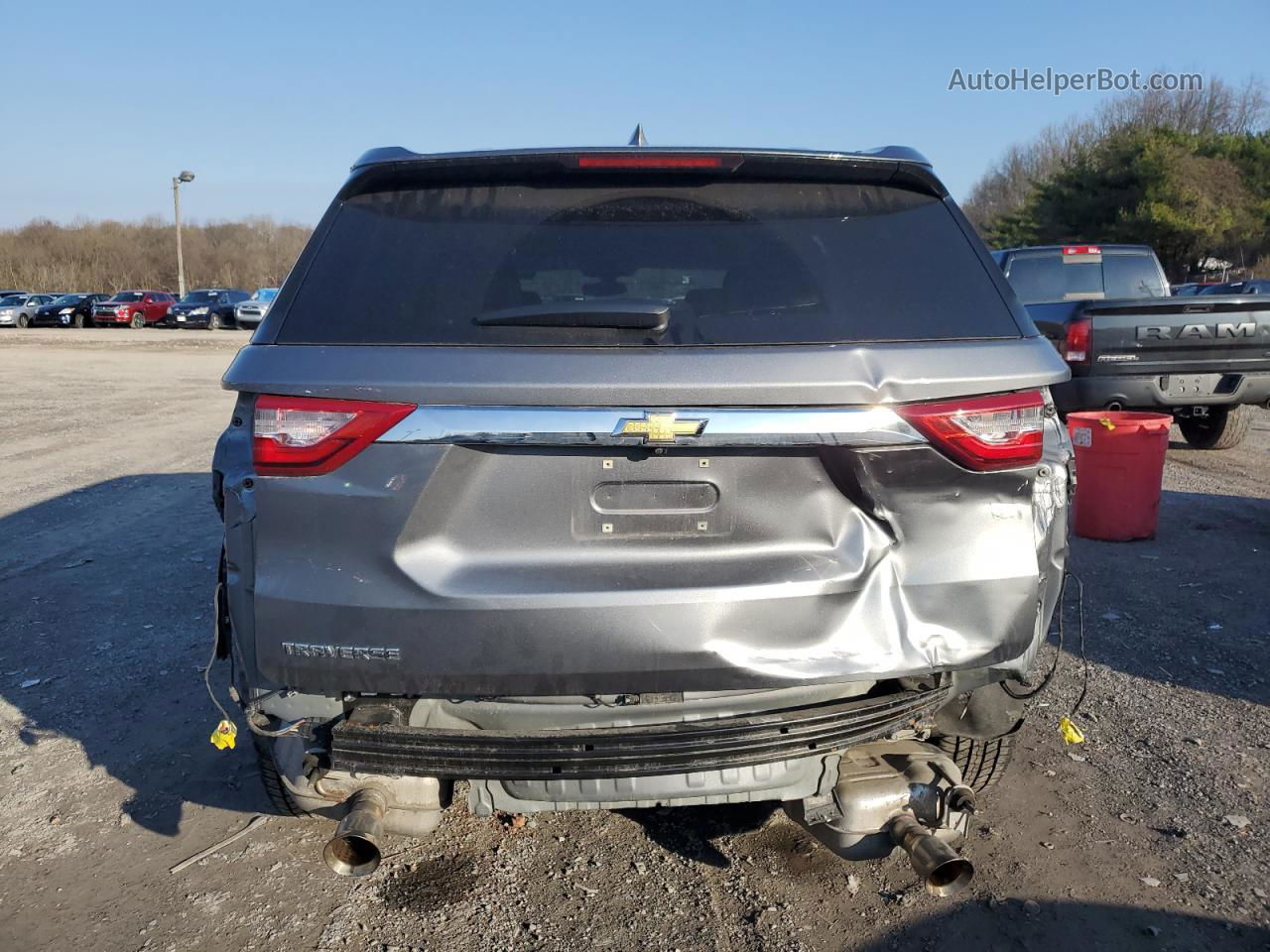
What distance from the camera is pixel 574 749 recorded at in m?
2.30

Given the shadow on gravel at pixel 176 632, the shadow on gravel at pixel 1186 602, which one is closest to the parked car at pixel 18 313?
the shadow on gravel at pixel 176 632

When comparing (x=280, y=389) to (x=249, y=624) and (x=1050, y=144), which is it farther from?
(x=1050, y=144)

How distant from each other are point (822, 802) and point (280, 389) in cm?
168

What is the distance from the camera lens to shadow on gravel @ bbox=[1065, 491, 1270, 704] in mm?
4445

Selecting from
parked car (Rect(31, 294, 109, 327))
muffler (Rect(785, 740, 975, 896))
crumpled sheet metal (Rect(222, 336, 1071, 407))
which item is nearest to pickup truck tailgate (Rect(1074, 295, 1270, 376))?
muffler (Rect(785, 740, 975, 896))

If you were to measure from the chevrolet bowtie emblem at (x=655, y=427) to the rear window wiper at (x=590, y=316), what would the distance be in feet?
0.72

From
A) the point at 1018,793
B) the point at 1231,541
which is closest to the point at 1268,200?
the point at 1231,541

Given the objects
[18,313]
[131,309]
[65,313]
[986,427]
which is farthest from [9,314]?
[986,427]

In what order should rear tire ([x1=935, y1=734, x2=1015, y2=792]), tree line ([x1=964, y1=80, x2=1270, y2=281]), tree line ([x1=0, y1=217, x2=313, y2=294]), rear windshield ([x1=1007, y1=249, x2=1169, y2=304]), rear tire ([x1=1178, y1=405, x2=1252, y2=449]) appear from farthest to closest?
tree line ([x1=0, y1=217, x2=313, y2=294])
tree line ([x1=964, y1=80, x2=1270, y2=281])
rear windshield ([x1=1007, y1=249, x2=1169, y2=304])
rear tire ([x1=1178, y1=405, x2=1252, y2=449])
rear tire ([x1=935, y1=734, x2=1015, y2=792])

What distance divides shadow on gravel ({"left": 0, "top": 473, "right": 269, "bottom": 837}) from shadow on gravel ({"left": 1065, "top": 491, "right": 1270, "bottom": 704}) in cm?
371

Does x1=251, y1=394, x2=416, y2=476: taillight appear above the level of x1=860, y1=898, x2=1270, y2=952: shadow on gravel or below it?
above

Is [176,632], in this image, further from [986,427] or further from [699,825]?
[986,427]

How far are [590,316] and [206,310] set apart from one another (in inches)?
1761

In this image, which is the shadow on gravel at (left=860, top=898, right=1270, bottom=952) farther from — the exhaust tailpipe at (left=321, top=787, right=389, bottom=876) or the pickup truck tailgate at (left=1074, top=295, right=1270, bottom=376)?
the pickup truck tailgate at (left=1074, top=295, right=1270, bottom=376)
